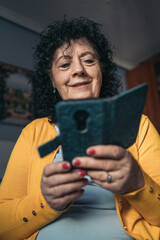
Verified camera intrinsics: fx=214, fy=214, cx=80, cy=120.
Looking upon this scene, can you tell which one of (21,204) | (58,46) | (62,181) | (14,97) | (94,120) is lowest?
(21,204)

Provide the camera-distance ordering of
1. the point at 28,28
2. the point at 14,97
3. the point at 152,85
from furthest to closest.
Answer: the point at 152,85 < the point at 28,28 < the point at 14,97

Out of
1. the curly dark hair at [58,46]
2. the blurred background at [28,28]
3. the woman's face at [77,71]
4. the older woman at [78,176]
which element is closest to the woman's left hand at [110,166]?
the older woman at [78,176]

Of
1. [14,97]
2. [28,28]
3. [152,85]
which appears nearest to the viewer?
[14,97]

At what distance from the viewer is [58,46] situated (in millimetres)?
1103

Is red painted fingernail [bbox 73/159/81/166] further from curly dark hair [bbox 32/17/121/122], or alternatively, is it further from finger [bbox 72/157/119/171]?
curly dark hair [bbox 32/17/121/122]

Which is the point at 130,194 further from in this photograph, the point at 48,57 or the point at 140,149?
the point at 48,57

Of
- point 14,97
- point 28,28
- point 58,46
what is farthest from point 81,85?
point 28,28

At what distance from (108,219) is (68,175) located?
39cm

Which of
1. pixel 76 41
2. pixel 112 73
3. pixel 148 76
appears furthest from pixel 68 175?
pixel 148 76

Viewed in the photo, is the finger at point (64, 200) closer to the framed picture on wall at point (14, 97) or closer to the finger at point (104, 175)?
the finger at point (104, 175)

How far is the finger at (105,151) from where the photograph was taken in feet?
1.50

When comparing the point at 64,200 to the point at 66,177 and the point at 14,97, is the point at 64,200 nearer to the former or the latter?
the point at 66,177

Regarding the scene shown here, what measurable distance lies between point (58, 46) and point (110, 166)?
81cm

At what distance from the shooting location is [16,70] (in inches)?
105
